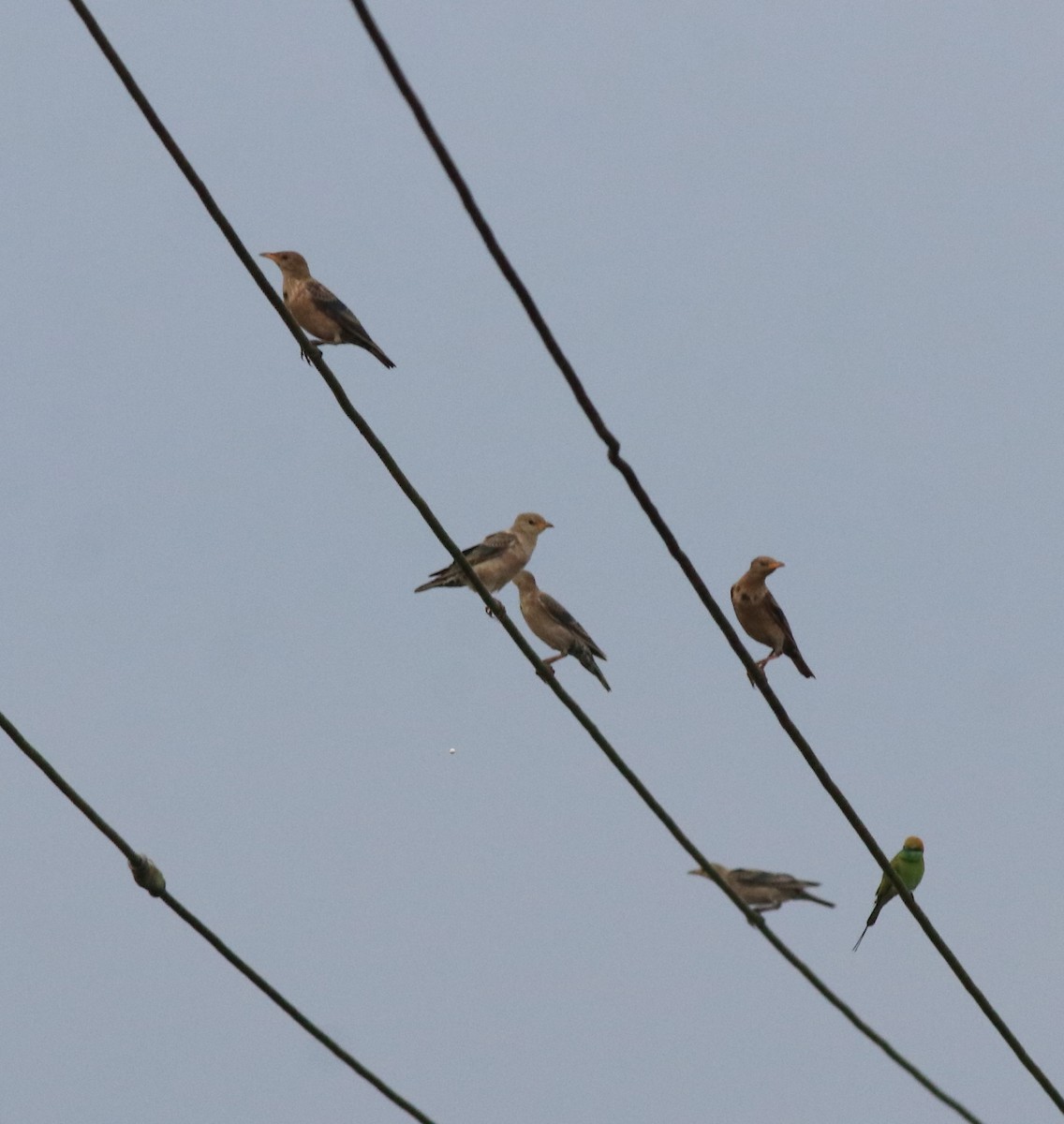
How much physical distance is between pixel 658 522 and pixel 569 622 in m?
6.87

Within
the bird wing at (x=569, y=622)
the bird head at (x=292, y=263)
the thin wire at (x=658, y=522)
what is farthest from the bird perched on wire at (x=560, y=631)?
the thin wire at (x=658, y=522)

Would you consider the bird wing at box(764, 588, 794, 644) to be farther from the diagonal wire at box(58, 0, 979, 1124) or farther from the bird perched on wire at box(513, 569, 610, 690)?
the diagonal wire at box(58, 0, 979, 1124)

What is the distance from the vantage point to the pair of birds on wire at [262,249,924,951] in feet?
37.3

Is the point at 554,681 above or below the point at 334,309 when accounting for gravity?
below

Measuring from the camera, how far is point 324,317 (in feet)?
37.4

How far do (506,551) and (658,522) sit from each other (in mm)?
6359

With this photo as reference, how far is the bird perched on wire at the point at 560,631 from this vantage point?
12.4 metres

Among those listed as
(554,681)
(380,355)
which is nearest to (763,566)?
(380,355)

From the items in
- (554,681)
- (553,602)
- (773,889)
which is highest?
(553,602)

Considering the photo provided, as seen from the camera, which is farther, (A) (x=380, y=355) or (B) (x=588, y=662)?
(B) (x=588, y=662)

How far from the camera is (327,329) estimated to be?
37.4ft

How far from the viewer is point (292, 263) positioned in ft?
39.6

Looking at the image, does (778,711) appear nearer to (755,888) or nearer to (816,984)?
(816,984)

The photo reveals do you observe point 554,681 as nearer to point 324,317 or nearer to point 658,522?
Answer: point 658,522
